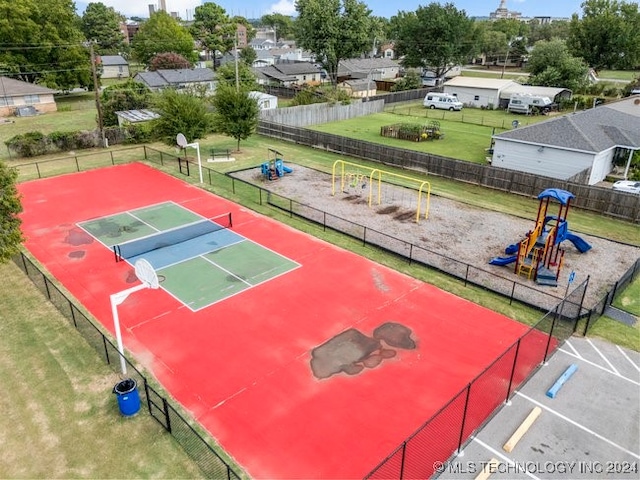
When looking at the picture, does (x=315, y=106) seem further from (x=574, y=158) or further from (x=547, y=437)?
(x=547, y=437)

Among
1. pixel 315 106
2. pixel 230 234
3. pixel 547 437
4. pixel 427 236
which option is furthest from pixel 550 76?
pixel 547 437

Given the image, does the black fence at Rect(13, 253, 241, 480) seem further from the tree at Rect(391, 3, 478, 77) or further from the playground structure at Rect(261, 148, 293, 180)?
the tree at Rect(391, 3, 478, 77)

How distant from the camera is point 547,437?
11289mm

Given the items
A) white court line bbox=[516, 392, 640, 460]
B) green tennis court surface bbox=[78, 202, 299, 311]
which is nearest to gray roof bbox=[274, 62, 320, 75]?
green tennis court surface bbox=[78, 202, 299, 311]

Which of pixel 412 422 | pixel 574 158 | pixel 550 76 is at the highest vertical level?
pixel 550 76

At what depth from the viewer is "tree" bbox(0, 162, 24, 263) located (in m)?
16.2

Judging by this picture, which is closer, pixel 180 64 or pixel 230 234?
pixel 230 234

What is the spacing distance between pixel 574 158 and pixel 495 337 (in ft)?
63.5

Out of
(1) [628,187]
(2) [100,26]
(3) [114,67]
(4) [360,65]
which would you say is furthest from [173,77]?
(2) [100,26]

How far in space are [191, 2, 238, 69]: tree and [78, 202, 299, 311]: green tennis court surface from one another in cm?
7227

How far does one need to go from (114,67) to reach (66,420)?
91.0 metres

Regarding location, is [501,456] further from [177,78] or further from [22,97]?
[177,78]

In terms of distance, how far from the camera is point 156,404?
12117mm

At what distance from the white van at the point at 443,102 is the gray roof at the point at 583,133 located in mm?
23540
